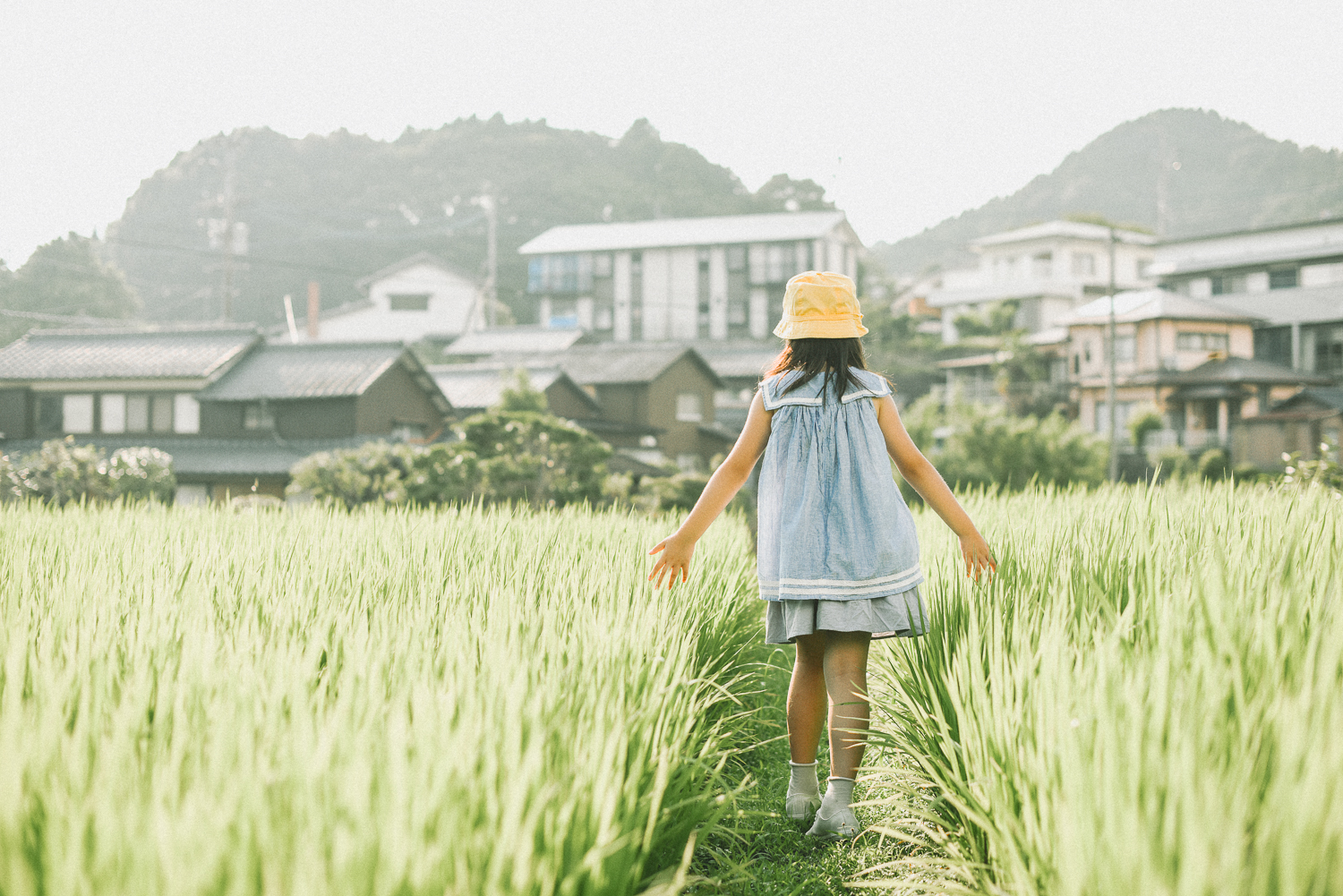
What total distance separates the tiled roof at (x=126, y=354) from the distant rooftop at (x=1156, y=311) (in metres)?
27.2

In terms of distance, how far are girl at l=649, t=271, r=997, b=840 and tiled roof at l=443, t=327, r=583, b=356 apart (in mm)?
35024

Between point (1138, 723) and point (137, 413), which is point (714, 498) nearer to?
point (1138, 723)

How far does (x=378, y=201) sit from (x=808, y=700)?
5602cm

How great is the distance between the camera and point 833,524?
2.69 meters

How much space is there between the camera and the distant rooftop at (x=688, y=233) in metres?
45.2

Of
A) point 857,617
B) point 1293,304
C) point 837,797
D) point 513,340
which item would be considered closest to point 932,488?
point 857,617

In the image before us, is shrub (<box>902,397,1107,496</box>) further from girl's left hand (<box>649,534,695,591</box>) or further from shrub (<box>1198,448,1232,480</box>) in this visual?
girl's left hand (<box>649,534,695,591</box>)

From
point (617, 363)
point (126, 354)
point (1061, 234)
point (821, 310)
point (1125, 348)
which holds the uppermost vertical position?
point (1061, 234)

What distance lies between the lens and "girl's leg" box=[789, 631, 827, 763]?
2.71 m

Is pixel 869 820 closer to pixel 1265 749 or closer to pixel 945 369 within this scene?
pixel 1265 749

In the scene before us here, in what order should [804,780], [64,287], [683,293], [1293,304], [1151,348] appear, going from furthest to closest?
[683,293] < [64,287] < [1293,304] < [1151,348] < [804,780]

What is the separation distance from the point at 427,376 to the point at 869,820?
70.4 feet

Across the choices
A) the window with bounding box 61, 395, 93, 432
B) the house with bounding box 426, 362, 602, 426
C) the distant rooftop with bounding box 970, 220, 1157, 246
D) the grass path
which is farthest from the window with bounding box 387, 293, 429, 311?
the grass path

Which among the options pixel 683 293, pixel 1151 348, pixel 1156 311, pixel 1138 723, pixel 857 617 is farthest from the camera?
pixel 683 293
